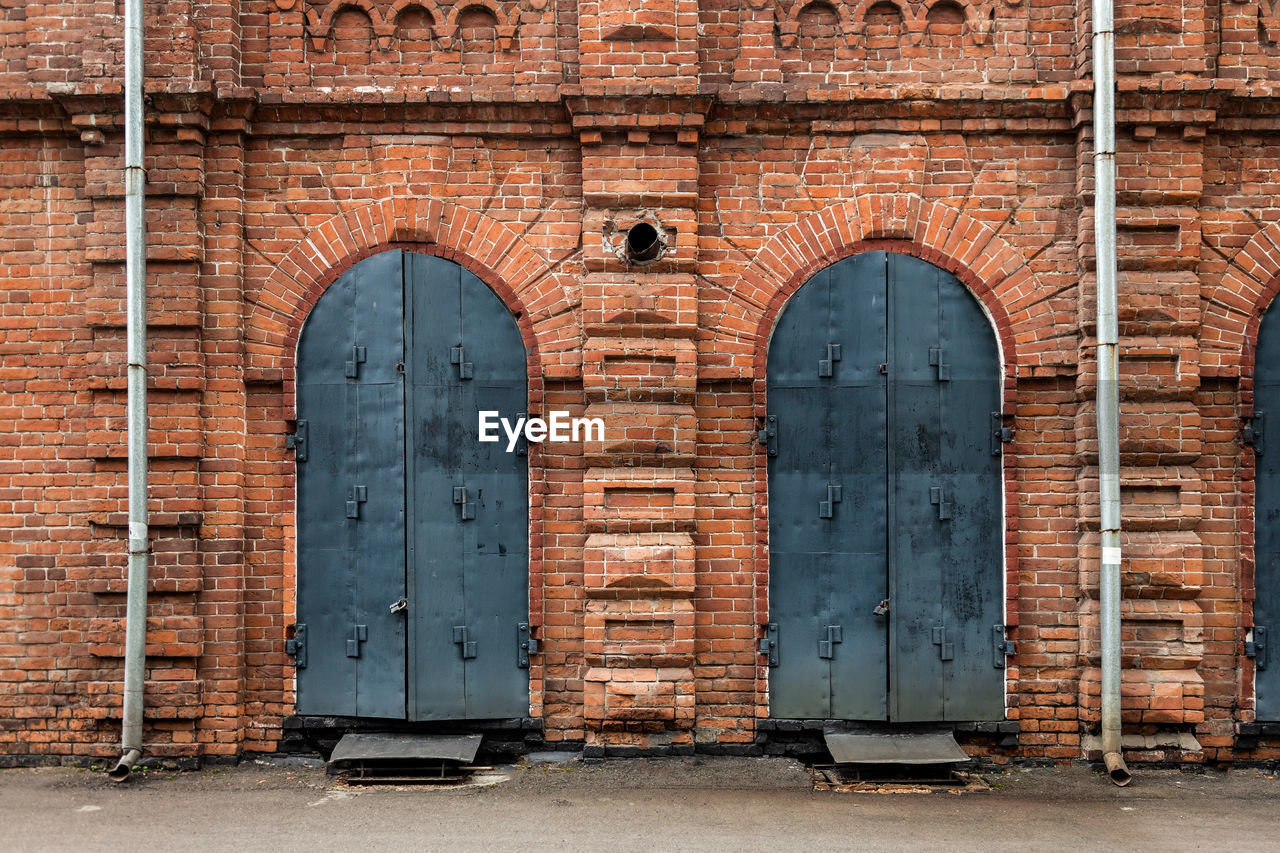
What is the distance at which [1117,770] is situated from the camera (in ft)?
19.7

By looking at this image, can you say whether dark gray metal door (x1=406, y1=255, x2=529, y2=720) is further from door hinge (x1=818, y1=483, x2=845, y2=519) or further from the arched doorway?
the arched doorway

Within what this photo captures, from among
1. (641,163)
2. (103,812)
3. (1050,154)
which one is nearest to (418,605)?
(103,812)

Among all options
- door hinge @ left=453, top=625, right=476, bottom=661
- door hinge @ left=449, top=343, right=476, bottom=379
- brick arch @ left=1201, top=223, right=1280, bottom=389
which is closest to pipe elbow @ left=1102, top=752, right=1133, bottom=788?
brick arch @ left=1201, top=223, right=1280, bottom=389

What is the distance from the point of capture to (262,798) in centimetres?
578

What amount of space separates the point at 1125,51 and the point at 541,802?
591 cm

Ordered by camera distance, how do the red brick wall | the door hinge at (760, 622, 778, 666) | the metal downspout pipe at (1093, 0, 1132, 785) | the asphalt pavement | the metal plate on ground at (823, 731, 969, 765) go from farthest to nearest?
the door hinge at (760, 622, 778, 666)
the red brick wall
the metal downspout pipe at (1093, 0, 1132, 785)
the metal plate on ground at (823, 731, 969, 765)
the asphalt pavement

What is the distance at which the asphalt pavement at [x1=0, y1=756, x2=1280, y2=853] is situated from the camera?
521 centimetres

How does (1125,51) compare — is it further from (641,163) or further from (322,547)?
(322,547)

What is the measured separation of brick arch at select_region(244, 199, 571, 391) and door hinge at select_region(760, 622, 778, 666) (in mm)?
2153

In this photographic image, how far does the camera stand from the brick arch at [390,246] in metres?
6.39

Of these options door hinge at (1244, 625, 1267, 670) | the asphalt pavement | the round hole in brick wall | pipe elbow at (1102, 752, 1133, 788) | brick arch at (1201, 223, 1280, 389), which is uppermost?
the round hole in brick wall

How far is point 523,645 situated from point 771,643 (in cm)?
161

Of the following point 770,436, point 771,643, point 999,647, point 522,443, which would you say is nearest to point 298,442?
point 522,443

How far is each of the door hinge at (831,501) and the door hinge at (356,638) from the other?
3054 millimetres
